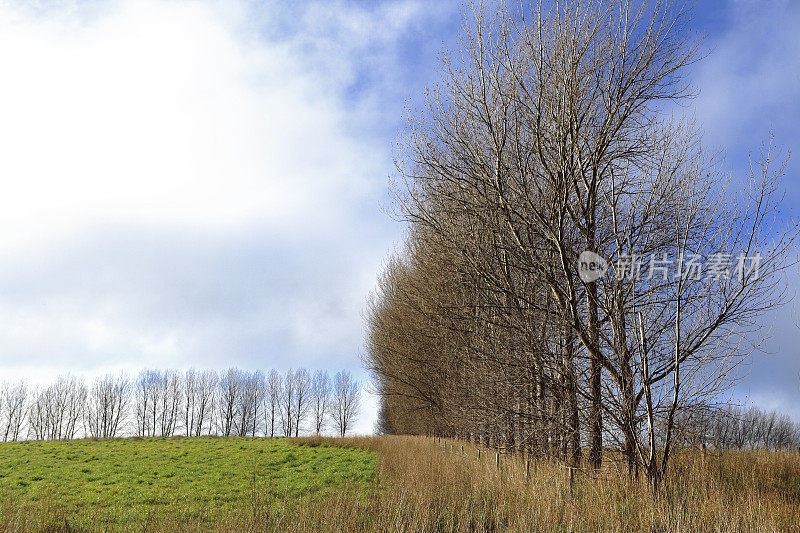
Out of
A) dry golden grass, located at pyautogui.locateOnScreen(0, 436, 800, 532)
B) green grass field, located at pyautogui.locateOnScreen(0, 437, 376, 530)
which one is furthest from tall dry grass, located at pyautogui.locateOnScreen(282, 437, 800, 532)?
green grass field, located at pyautogui.locateOnScreen(0, 437, 376, 530)

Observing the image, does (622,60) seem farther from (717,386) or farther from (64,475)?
(64,475)

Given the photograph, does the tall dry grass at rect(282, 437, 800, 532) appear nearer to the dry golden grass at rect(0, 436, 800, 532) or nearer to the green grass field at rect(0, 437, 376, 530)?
the dry golden grass at rect(0, 436, 800, 532)

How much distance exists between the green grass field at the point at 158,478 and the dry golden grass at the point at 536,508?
0.75 m

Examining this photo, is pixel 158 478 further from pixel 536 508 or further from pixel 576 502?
pixel 576 502

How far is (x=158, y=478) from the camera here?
1612 centimetres

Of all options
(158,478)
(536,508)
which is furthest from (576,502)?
(158,478)

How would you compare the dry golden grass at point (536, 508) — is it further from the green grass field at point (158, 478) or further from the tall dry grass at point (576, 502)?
the green grass field at point (158, 478)

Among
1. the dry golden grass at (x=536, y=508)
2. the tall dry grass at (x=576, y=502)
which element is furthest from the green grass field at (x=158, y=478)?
the tall dry grass at (x=576, y=502)

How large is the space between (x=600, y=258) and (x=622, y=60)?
255 cm

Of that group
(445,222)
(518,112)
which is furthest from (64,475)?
(518,112)

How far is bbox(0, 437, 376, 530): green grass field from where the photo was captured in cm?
954

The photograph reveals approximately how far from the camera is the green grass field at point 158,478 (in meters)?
9.54

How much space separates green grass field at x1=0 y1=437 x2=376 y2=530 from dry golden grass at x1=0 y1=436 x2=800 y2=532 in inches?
29.4

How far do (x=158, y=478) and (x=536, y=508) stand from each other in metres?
14.6
